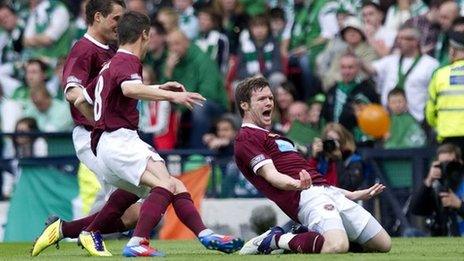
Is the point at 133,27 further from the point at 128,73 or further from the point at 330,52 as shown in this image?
the point at 330,52

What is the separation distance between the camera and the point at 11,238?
17234 mm

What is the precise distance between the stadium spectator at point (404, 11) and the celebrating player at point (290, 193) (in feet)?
25.3

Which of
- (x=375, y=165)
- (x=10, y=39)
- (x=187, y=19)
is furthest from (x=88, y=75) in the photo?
(x=10, y=39)

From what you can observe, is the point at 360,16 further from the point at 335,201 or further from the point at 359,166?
the point at 335,201

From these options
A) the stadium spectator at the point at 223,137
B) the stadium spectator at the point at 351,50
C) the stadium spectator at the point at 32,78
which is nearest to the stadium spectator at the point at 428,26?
the stadium spectator at the point at 351,50

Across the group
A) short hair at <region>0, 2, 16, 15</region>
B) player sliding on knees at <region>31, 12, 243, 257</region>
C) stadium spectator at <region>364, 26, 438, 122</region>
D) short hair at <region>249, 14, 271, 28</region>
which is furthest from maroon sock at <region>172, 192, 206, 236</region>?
short hair at <region>0, 2, 16, 15</region>

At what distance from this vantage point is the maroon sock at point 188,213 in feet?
36.1

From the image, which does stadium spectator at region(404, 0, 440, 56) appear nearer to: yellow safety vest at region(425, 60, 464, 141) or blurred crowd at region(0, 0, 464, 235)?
blurred crowd at region(0, 0, 464, 235)

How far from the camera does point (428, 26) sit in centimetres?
1878

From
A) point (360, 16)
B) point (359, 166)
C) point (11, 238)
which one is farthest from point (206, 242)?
point (360, 16)

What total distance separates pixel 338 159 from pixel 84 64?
156 inches

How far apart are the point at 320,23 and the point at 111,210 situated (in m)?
8.56

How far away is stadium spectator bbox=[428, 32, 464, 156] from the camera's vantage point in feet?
53.5

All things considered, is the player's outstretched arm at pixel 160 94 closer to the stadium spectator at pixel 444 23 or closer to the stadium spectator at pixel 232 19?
the stadium spectator at pixel 444 23
